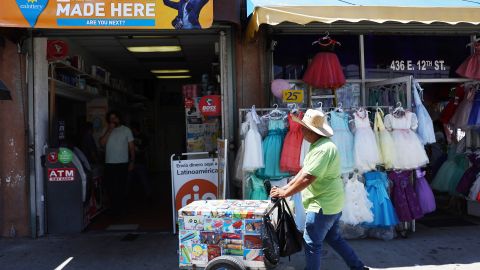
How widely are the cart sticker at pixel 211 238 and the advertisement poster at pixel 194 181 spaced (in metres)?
2.31

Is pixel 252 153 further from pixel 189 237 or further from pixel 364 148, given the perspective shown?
pixel 189 237

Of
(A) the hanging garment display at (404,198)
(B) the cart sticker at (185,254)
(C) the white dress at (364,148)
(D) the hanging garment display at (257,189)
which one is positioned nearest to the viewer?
(B) the cart sticker at (185,254)

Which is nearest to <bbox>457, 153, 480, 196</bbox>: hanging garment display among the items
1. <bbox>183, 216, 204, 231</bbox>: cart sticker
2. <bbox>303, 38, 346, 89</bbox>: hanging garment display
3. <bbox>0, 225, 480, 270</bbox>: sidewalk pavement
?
<bbox>0, 225, 480, 270</bbox>: sidewalk pavement

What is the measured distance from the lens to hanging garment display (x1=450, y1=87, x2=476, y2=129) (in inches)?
279

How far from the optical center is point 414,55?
7441mm

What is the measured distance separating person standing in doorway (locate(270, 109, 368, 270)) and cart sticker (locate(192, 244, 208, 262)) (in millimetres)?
785

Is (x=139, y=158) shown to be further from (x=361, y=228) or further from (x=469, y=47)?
(x=469, y=47)

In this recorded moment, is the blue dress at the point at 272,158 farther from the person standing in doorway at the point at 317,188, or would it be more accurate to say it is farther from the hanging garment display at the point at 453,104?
the hanging garment display at the point at 453,104

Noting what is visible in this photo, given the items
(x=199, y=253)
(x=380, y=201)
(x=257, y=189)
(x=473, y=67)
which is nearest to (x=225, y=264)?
(x=199, y=253)

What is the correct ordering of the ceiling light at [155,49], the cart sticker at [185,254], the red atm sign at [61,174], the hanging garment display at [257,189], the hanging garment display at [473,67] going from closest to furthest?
1. the cart sticker at [185,254]
2. the hanging garment display at [257,189]
3. the red atm sign at [61,174]
4. the hanging garment display at [473,67]
5. the ceiling light at [155,49]

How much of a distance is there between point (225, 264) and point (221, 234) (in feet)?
0.85

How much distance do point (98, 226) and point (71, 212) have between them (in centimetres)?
70

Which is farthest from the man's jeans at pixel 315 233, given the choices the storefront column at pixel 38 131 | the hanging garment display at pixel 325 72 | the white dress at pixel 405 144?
the storefront column at pixel 38 131

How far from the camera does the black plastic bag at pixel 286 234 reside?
414cm
